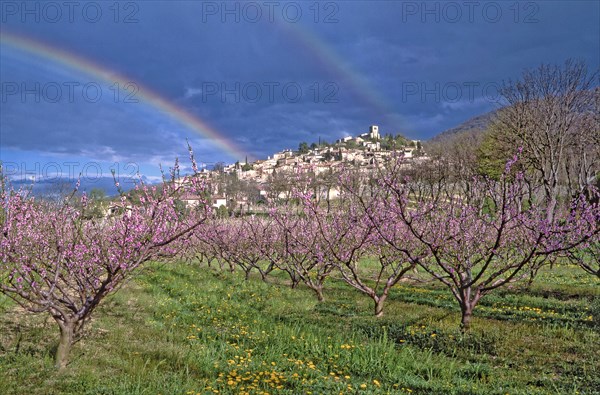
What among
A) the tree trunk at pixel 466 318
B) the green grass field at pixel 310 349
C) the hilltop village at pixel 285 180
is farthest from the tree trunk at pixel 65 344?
the tree trunk at pixel 466 318

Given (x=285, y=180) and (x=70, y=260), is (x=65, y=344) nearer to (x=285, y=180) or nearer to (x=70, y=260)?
(x=70, y=260)

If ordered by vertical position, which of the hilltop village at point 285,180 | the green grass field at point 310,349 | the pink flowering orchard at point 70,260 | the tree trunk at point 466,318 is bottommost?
the green grass field at point 310,349

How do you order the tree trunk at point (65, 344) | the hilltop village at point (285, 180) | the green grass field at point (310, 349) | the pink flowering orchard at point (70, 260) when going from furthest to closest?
the hilltop village at point (285, 180), the tree trunk at point (65, 344), the pink flowering orchard at point (70, 260), the green grass field at point (310, 349)

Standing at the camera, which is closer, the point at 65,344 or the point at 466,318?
the point at 65,344

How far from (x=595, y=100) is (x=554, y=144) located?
161 inches

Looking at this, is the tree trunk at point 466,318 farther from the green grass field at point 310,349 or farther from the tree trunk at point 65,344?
the tree trunk at point 65,344

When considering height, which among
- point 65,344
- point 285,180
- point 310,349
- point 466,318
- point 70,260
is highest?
point 285,180

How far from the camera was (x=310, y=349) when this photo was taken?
912 centimetres

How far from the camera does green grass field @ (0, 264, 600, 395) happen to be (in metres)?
7.07

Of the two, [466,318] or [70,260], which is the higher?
[70,260]

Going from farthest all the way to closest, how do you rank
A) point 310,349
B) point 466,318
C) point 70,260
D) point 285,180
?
point 285,180
point 466,318
point 70,260
point 310,349

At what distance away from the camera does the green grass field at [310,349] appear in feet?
23.2

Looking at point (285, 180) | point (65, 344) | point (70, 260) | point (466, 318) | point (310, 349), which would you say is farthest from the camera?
point (285, 180)

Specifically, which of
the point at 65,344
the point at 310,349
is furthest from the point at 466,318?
the point at 65,344
